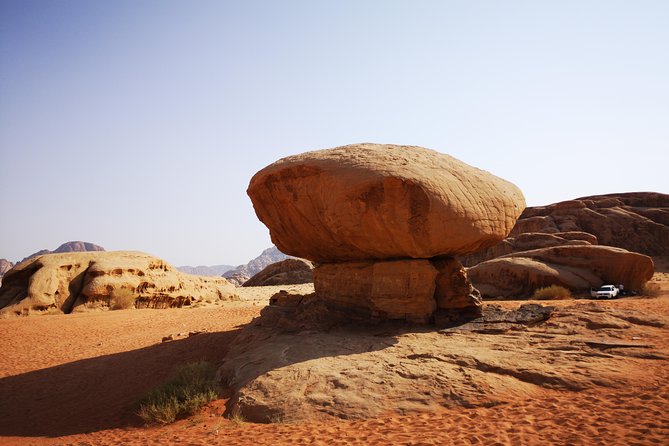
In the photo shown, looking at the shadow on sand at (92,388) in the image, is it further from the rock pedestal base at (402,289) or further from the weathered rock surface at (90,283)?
the weathered rock surface at (90,283)

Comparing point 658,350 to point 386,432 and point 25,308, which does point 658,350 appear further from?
point 25,308

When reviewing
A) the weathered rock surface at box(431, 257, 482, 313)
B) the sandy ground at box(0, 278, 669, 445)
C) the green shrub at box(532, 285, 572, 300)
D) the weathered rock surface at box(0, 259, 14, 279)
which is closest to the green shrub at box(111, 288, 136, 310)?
the sandy ground at box(0, 278, 669, 445)

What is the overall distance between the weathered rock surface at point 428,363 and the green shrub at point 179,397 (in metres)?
0.40

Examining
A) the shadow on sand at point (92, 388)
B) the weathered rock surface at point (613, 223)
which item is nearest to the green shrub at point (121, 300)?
the shadow on sand at point (92, 388)

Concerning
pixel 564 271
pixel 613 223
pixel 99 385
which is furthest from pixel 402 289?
pixel 613 223

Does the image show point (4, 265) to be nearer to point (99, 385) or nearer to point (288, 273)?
point (288, 273)

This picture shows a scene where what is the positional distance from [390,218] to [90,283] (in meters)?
14.0

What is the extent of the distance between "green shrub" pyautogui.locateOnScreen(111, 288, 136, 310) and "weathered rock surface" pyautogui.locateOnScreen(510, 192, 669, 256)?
23.8 meters

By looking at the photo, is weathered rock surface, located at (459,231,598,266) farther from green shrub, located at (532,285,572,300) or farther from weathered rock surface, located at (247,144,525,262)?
weathered rock surface, located at (247,144,525,262)

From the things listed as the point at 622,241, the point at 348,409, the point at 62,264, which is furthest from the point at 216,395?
the point at 622,241

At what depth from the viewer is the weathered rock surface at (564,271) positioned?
15.9 meters

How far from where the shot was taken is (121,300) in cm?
1620

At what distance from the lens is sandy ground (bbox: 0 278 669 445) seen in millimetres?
4449

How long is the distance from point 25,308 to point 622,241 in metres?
33.1
